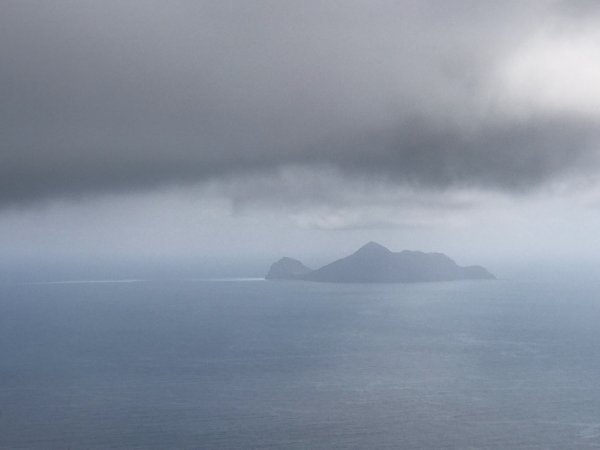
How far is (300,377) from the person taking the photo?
61.6 m

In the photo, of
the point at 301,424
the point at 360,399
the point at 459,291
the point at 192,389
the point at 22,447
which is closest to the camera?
the point at 22,447

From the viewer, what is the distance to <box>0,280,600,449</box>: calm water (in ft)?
141

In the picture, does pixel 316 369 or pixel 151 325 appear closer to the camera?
pixel 316 369

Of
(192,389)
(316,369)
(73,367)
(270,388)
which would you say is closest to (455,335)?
(316,369)

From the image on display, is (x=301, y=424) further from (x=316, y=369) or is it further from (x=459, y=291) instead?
(x=459, y=291)

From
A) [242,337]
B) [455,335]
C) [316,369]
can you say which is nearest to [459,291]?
[455,335]

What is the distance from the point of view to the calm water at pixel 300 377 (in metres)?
43.0

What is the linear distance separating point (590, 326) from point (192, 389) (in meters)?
74.2

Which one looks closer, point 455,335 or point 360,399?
point 360,399

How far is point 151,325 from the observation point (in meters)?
101

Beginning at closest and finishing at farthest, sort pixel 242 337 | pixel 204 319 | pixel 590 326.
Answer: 1. pixel 242 337
2. pixel 590 326
3. pixel 204 319

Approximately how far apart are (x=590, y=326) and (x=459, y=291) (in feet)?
231

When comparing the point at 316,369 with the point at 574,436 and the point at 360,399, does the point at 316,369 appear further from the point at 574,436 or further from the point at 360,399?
the point at 574,436

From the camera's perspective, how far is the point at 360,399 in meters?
51.7
